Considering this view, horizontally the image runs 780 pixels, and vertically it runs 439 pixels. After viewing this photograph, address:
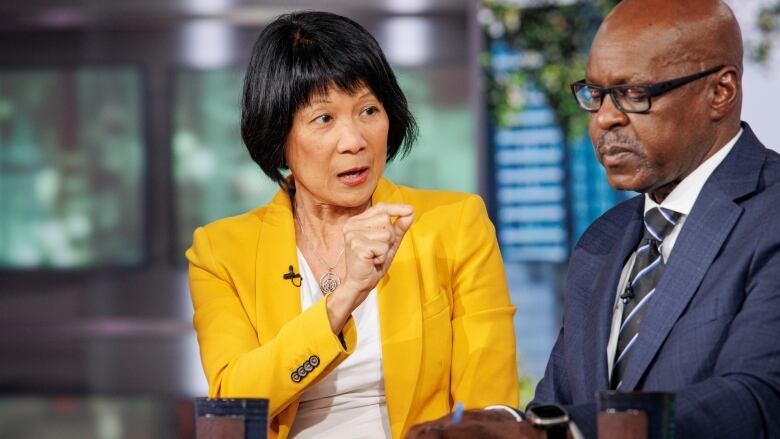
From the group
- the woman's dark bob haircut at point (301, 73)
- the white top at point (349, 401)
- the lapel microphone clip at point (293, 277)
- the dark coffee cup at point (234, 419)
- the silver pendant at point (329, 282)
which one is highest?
the woman's dark bob haircut at point (301, 73)

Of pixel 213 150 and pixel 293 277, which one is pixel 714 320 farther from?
pixel 213 150

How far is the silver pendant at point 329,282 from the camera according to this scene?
2.80m

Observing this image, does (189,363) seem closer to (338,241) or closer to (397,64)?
(397,64)

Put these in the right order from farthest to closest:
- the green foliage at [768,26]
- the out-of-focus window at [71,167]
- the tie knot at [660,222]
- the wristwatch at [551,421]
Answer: the out-of-focus window at [71,167] < the green foliage at [768,26] < the tie knot at [660,222] < the wristwatch at [551,421]

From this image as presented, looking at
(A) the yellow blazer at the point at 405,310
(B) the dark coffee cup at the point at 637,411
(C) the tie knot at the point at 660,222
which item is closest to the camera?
(B) the dark coffee cup at the point at 637,411

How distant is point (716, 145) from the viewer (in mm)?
2363

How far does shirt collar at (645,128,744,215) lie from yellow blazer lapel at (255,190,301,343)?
0.89 metres

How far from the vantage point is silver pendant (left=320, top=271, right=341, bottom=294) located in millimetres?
2805

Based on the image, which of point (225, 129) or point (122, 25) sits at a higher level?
point (122, 25)

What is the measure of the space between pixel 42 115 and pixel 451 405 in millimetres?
5244

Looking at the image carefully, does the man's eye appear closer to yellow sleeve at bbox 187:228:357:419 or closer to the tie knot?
the tie knot

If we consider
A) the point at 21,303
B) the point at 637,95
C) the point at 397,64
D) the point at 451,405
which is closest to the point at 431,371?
the point at 451,405

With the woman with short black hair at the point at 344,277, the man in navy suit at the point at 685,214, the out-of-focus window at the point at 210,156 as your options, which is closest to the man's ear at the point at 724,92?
the man in navy suit at the point at 685,214

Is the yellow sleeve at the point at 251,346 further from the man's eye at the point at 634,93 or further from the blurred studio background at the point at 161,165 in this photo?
the blurred studio background at the point at 161,165
